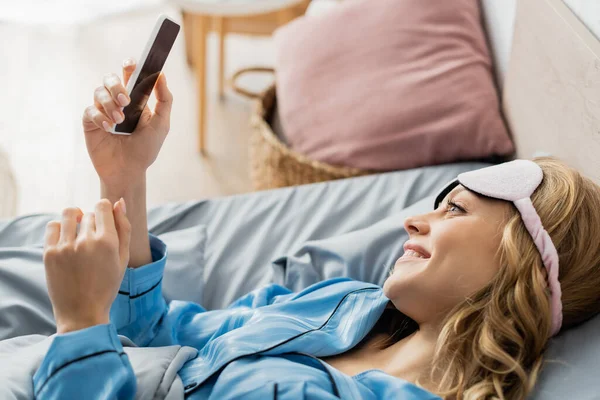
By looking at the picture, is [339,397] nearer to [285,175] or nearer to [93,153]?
[93,153]

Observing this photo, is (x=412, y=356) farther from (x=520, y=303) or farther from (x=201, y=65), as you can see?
(x=201, y=65)

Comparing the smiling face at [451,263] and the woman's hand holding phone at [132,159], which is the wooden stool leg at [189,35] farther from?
the smiling face at [451,263]

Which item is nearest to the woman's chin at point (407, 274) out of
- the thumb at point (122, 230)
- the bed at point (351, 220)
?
the bed at point (351, 220)

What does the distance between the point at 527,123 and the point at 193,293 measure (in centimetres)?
78

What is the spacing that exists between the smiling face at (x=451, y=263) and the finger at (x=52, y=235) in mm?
467

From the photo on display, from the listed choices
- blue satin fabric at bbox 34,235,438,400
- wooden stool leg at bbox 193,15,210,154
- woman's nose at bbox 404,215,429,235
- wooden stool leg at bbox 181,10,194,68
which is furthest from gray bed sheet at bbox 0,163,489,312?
wooden stool leg at bbox 181,10,194,68

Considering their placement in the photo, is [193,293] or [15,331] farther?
[193,293]

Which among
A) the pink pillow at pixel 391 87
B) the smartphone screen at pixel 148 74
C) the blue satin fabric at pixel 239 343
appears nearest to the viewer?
the blue satin fabric at pixel 239 343

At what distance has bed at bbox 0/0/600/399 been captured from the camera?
46.5 inches

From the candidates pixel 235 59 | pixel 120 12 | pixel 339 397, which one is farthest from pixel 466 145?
pixel 120 12

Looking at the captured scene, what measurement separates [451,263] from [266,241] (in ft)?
1.73

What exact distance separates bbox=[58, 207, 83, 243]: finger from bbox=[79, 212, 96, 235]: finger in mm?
10

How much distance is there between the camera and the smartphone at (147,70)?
107cm

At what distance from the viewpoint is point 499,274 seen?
1.00m
